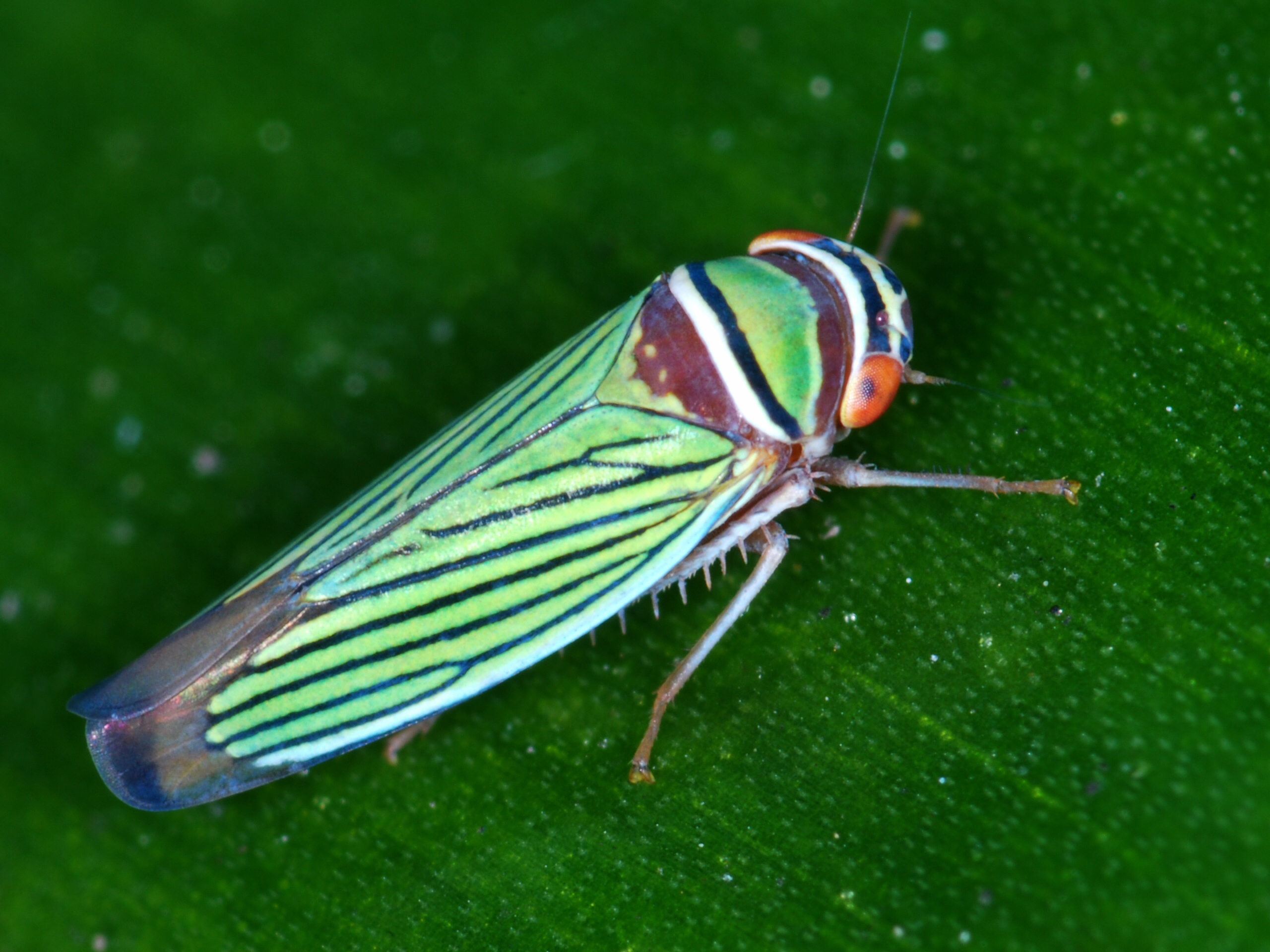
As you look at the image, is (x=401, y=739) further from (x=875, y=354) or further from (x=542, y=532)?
(x=875, y=354)

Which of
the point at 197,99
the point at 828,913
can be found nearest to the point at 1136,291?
the point at 828,913

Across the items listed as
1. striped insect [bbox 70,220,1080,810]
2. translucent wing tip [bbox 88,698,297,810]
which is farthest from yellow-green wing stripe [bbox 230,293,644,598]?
translucent wing tip [bbox 88,698,297,810]

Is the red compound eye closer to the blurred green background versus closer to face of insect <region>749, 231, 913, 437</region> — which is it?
face of insect <region>749, 231, 913, 437</region>

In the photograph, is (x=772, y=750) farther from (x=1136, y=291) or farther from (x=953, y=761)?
(x=1136, y=291)

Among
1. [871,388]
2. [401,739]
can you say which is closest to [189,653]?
[401,739]

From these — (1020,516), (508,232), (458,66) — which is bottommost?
(1020,516)

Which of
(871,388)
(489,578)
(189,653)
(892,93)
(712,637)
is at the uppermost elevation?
(892,93)
